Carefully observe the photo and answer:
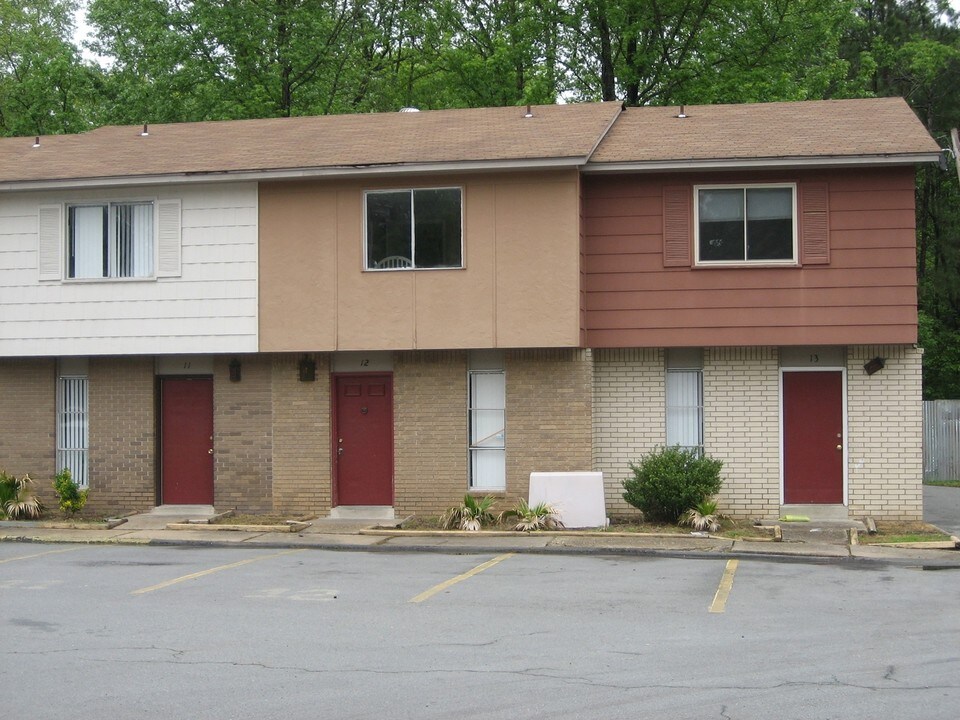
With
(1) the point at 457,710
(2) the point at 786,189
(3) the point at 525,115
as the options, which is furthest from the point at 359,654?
(3) the point at 525,115

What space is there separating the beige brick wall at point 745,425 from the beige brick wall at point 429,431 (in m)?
3.81

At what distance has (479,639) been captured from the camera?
9.73m

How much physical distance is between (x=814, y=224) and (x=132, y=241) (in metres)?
10.6

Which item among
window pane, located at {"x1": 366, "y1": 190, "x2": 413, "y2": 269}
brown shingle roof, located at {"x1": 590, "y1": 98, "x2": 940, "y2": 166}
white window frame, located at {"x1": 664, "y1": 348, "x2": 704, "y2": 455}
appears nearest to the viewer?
brown shingle roof, located at {"x1": 590, "y1": 98, "x2": 940, "y2": 166}

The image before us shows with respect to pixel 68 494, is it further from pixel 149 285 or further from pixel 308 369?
pixel 308 369

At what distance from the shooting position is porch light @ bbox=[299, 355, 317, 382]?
18.8 meters

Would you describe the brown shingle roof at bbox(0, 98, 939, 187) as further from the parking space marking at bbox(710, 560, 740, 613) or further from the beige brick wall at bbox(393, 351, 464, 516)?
the parking space marking at bbox(710, 560, 740, 613)

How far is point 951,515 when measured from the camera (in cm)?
2052

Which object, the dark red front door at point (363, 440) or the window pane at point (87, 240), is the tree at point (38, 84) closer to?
the window pane at point (87, 240)

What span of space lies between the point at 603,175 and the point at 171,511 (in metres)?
8.79

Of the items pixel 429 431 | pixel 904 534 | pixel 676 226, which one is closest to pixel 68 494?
pixel 429 431

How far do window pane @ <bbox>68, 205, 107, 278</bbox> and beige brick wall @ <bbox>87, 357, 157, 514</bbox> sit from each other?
1.54 m

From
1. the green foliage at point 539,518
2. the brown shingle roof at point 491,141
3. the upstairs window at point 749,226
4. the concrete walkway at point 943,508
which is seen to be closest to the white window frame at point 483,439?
the green foliage at point 539,518

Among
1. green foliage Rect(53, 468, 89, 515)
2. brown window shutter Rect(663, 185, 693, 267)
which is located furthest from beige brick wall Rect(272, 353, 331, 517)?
brown window shutter Rect(663, 185, 693, 267)
